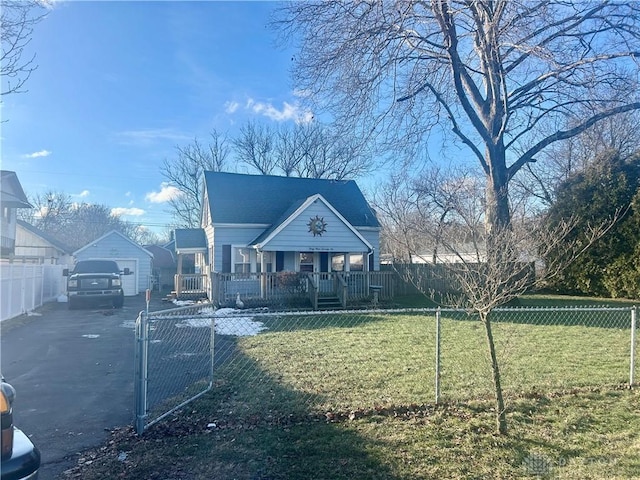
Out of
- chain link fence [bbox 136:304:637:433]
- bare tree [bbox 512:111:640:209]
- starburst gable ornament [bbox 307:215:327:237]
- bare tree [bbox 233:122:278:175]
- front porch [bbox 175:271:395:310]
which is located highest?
bare tree [bbox 233:122:278:175]

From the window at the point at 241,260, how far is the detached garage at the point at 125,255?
25.5ft

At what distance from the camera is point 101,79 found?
9.52 meters

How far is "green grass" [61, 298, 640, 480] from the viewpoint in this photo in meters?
3.69

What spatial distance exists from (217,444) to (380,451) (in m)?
1.61

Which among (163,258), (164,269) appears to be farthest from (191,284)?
(163,258)

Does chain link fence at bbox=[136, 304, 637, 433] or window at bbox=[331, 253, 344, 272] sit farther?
window at bbox=[331, 253, 344, 272]

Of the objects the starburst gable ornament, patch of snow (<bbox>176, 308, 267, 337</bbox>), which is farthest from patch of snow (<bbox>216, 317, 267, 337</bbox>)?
the starburst gable ornament

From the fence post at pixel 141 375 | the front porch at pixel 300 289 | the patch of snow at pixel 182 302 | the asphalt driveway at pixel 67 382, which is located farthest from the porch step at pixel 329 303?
the fence post at pixel 141 375

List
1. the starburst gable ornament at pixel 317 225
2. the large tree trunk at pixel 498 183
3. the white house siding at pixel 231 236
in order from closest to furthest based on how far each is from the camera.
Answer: the large tree trunk at pixel 498 183 < the starburst gable ornament at pixel 317 225 < the white house siding at pixel 231 236

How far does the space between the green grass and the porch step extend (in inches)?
304

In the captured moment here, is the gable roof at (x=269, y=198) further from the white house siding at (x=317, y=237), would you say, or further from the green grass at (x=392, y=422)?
the green grass at (x=392, y=422)

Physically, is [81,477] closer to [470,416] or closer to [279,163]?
[470,416]

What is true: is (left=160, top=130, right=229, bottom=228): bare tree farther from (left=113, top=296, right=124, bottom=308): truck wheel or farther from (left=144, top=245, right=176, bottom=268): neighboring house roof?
(left=113, top=296, right=124, bottom=308): truck wheel

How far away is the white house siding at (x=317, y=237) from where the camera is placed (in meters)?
18.3
